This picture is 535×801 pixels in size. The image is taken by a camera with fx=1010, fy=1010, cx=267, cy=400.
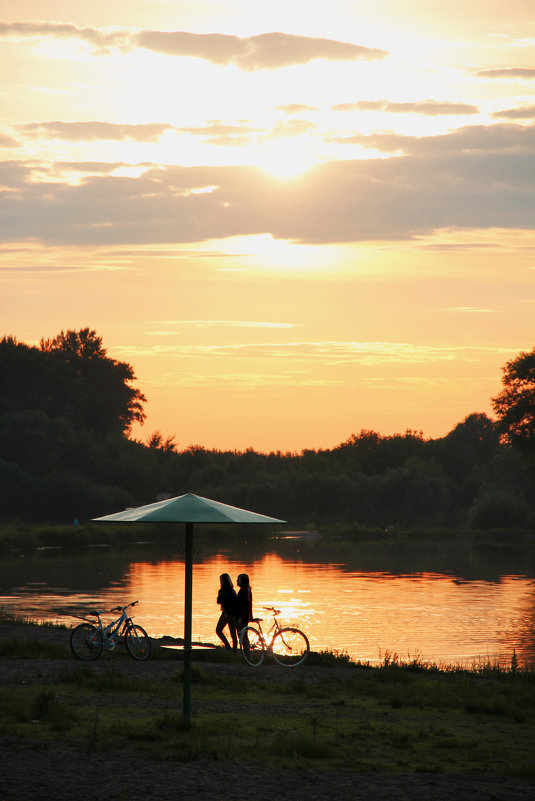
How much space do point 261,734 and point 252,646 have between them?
6971 millimetres

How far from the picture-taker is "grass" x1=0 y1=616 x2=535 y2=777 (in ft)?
35.7

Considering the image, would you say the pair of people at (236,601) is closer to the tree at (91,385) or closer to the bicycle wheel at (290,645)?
the bicycle wheel at (290,645)

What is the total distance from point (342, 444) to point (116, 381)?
33467 millimetres

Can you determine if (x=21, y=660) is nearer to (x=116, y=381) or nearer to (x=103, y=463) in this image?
(x=103, y=463)

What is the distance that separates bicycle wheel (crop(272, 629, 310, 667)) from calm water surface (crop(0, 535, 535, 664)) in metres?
1.27

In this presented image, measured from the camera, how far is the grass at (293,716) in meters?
10.9

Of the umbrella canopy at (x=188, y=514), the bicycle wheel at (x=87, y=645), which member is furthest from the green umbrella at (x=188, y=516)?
the bicycle wheel at (x=87, y=645)

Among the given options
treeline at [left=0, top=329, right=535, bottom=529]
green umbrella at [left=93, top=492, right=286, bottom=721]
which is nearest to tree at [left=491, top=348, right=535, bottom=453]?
treeline at [left=0, top=329, right=535, bottom=529]

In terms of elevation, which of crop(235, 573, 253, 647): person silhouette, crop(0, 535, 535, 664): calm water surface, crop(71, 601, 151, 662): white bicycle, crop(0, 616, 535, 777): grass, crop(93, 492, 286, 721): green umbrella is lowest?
crop(0, 535, 535, 664): calm water surface

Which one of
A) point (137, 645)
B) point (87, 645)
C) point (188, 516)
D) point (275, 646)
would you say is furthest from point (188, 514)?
point (275, 646)

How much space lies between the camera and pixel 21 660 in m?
18.1

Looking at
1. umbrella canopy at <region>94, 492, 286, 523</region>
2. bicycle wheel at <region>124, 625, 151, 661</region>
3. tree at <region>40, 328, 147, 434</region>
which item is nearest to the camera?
umbrella canopy at <region>94, 492, 286, 523</region>

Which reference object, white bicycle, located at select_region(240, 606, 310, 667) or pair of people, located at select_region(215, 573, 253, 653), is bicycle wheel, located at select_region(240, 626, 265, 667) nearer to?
white bicycle, located at select_region(240, 606, 310, 667)

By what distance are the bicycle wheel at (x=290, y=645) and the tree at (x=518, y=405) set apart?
193 ft
